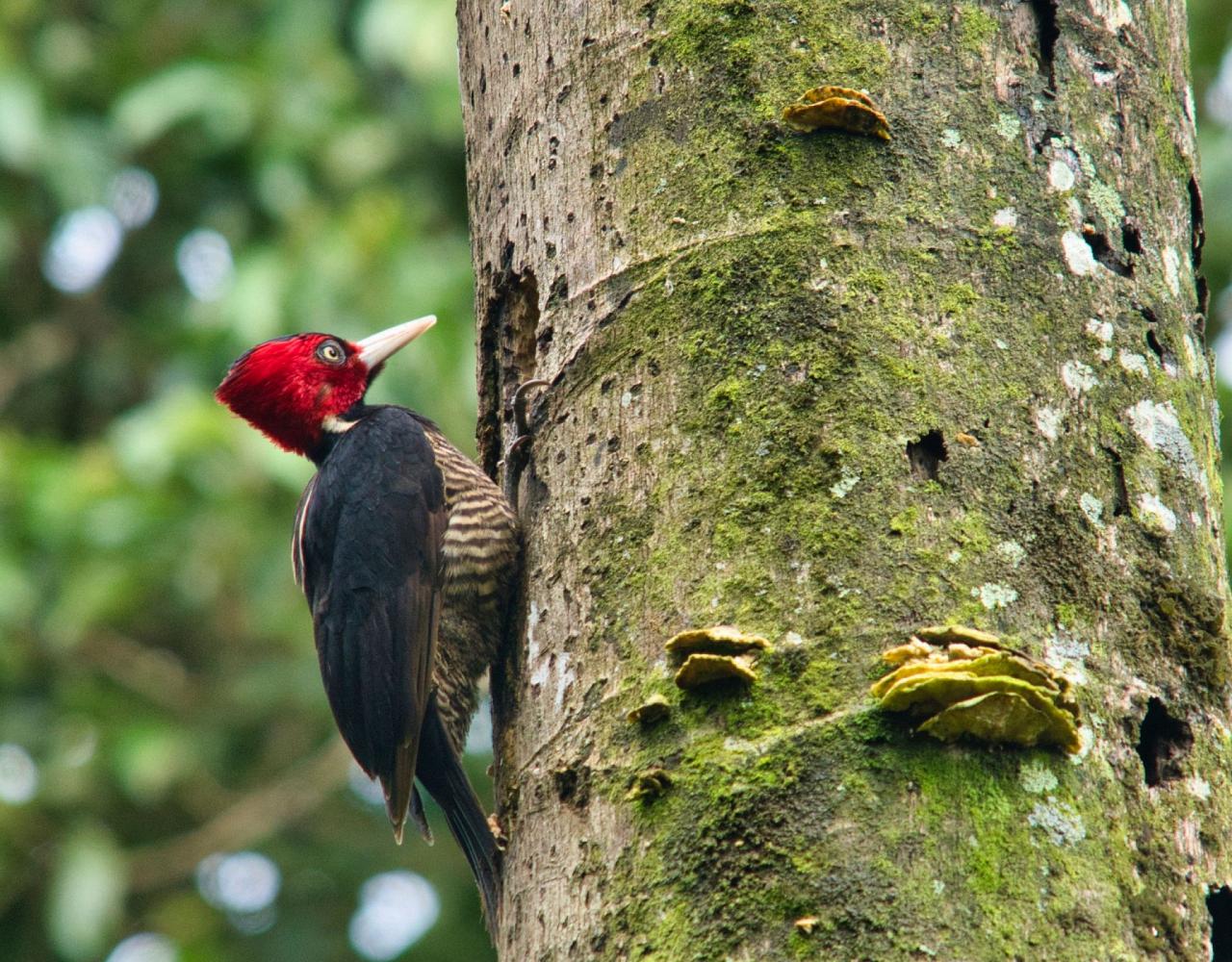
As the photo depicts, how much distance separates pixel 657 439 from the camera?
244cm

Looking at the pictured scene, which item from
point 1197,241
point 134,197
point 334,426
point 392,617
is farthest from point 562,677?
point 134,197

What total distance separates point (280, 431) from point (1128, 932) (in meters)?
3.28

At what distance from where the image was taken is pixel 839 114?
8.00 ft

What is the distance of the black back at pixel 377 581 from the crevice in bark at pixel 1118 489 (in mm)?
1784

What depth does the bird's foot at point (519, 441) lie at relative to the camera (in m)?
2.88

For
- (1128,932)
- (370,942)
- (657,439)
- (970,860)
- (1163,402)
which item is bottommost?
(370,942)

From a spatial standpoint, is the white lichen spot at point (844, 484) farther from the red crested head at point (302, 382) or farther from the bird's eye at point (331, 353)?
the bird's eye at point (331, 353)

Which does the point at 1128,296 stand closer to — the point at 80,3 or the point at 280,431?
the point at 280,431

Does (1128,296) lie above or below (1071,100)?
below

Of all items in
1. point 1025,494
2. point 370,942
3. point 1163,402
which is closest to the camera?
point 1025,494

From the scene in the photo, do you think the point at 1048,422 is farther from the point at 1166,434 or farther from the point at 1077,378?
the point at 1166,434

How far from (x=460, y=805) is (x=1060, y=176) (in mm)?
1845

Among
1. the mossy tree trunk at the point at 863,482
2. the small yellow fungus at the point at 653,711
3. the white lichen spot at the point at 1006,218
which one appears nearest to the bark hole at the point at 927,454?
the mossy tree trunk at the point at 863,482

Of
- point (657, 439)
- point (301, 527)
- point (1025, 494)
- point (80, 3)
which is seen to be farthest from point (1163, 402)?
point (80, 3)
